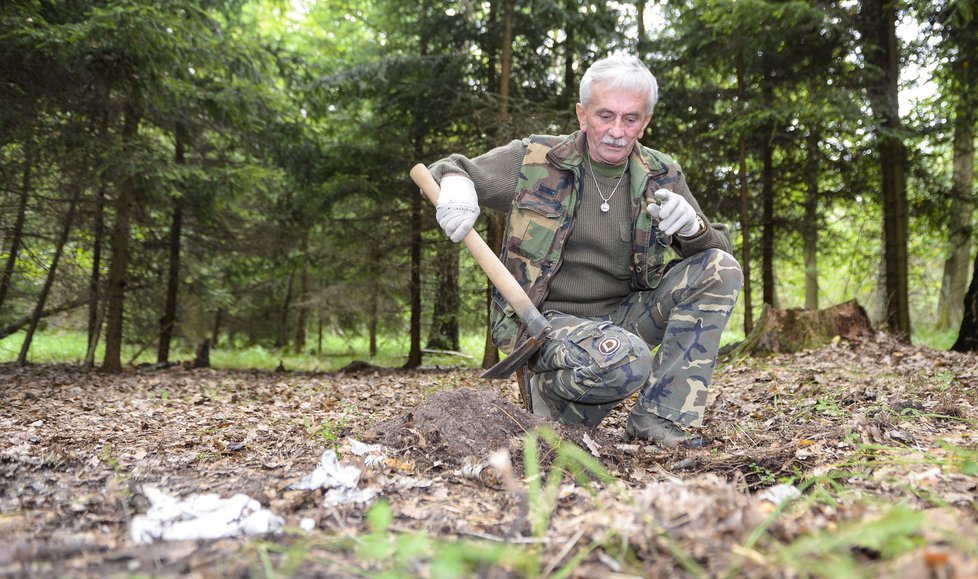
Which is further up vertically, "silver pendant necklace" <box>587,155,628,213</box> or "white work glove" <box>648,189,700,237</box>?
"silver pendant necklace" <box>587,155,628,213</box>

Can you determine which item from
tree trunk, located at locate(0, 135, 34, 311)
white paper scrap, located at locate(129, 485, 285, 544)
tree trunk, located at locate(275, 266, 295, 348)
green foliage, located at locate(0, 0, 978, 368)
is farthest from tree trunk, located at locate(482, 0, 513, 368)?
white paper scrap, located at locate(129, 485, 285, 544)

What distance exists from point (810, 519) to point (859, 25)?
9835mm

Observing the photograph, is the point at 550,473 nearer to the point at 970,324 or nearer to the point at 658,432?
the point at 658,432

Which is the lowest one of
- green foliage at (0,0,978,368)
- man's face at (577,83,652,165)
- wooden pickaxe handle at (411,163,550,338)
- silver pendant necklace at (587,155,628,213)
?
wooden pickaxe handle at (411,163,550,338)

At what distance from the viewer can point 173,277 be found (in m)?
10.2

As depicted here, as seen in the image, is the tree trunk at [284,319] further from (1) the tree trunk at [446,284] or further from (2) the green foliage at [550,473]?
(2) the green foliage at [550,473]

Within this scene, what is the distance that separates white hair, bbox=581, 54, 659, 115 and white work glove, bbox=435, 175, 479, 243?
87cm

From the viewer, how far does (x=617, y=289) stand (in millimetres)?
3857

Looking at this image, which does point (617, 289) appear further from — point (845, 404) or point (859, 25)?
point (859, 25)

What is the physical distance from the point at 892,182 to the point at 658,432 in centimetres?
782

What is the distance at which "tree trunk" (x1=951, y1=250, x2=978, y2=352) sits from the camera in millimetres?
6641

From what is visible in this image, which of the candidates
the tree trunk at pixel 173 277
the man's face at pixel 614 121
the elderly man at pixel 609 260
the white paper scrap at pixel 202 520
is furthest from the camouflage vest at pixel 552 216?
the tree trunk at pixel 173 277

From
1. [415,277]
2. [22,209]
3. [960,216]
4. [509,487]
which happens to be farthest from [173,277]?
[960,216]

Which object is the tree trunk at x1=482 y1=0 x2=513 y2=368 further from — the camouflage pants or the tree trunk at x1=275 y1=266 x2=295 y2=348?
the tree trunk at x1=275 y1=266 x2=295 y2=348
